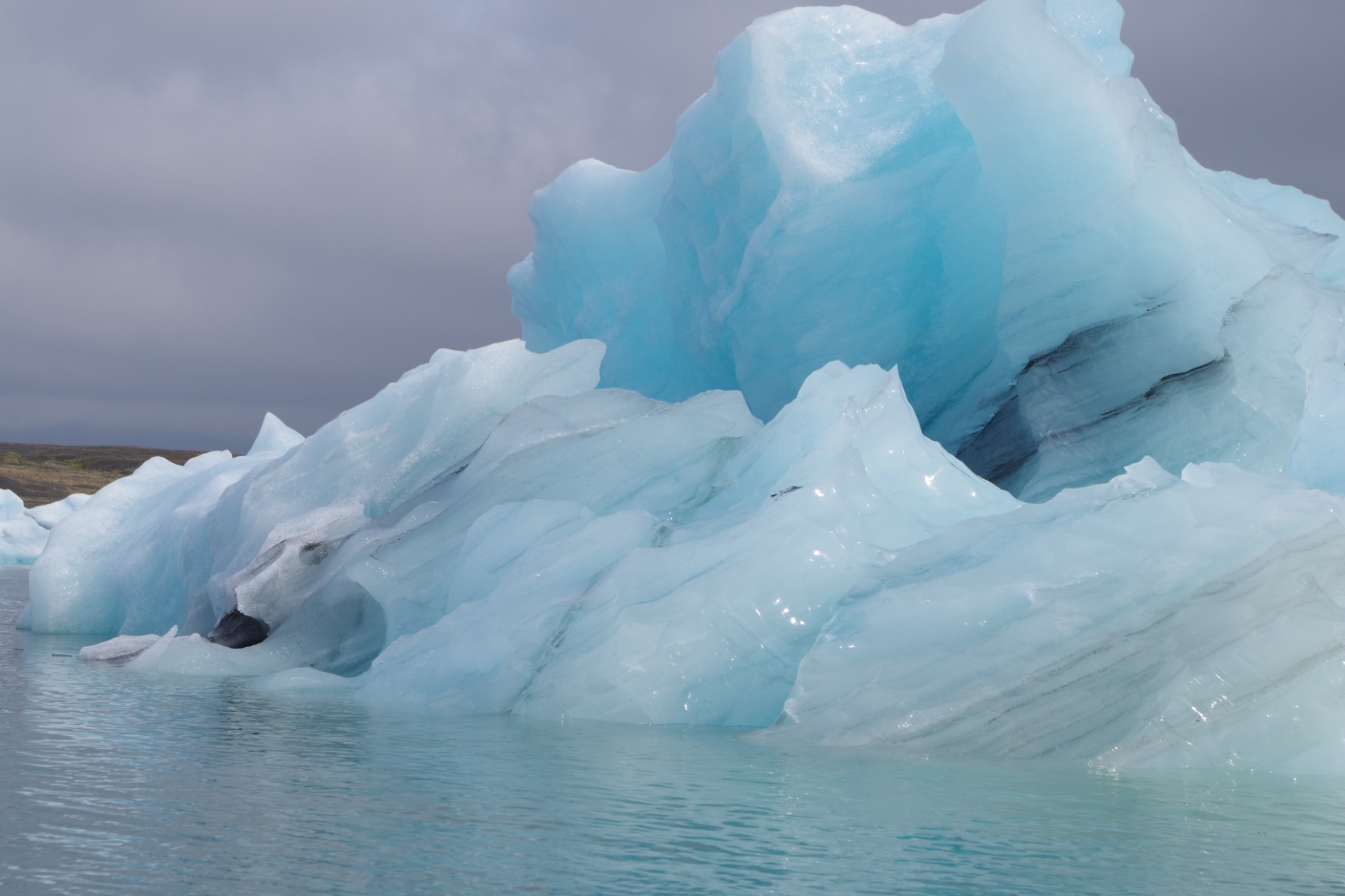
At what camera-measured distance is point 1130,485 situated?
6234mm

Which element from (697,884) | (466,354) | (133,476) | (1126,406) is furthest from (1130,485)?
(133,476)

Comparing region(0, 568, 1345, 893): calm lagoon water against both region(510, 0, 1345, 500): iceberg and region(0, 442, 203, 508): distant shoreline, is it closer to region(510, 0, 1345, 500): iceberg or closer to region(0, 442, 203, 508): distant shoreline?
region(510, 0, 1345, 500): iceberg

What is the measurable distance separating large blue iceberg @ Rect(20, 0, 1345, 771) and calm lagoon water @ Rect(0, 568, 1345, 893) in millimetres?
607

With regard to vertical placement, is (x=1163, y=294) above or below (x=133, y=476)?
above

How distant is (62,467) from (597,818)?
82.9m

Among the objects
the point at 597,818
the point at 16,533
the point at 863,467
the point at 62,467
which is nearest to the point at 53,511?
the point at 16,533

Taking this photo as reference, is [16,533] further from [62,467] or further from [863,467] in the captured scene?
[62,467]

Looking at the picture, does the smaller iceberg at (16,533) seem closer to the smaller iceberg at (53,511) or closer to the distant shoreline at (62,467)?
the smaller iceberg at (53,511)

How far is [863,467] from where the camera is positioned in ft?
23.0

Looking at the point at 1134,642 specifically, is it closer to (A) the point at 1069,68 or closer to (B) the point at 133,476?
(A) the point at 1069,68

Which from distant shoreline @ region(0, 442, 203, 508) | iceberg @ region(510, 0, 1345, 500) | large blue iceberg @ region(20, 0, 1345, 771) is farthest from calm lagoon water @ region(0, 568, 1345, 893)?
distant shoreline @ region(0, 442, 203, 508)

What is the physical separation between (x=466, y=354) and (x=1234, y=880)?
8703 millimetres

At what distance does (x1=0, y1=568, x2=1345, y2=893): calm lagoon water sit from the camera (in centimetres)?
296

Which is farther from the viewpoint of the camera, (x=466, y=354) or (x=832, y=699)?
(x=466, y=354)
